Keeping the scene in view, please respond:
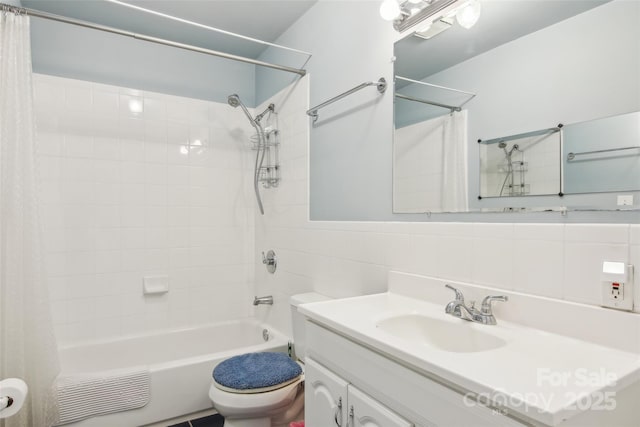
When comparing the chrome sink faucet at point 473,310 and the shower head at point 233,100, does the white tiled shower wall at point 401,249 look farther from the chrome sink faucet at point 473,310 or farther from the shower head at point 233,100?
the shower head at point 233,100

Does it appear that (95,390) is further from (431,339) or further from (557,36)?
(557,36)

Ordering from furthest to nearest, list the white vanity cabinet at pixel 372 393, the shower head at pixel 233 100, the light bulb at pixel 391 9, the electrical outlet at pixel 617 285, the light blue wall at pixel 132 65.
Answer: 1. the shower head at pixel 233 100
2. the light blue wall at pixel 132 65
3. the light bulb at pixel 391 9
4. the electrical outlet at pixel 617 285
5. the white vanity cabinet at pixel 372 393

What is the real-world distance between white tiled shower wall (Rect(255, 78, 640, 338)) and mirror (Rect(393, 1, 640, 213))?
9cm

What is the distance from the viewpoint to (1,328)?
1.58 metres

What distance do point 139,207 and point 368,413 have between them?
2.22 metres

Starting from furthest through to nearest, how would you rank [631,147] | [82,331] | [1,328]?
[82,331], [1,328], [631,147]

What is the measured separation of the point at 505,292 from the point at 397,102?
94 centimetres

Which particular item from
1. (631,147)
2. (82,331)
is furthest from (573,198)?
(82,331)

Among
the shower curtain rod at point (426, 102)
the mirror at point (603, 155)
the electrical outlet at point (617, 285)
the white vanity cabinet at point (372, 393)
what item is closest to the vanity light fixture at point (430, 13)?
the shower curtain rod at point (426, 102)

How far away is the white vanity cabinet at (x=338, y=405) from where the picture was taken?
3.29 feet

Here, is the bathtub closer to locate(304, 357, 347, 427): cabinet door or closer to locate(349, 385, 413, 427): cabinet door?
locate(304, 357, 347, 427): cabinet door

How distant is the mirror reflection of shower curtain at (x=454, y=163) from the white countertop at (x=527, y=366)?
1.49 feet

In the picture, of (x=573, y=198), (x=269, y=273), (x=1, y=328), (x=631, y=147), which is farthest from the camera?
(x=269, y=273)

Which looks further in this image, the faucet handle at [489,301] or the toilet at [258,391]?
the toilet at [258,391]
